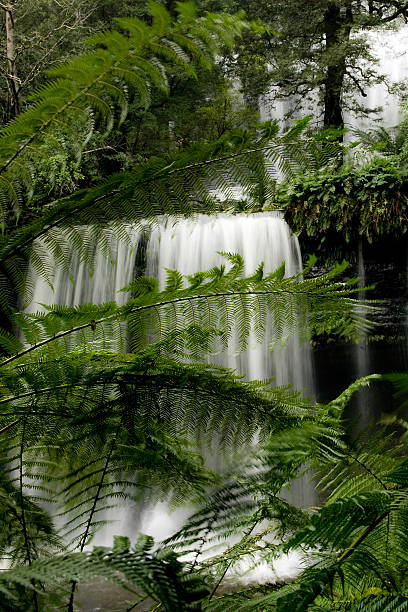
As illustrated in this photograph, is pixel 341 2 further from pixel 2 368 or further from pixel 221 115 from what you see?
pixel 2 368

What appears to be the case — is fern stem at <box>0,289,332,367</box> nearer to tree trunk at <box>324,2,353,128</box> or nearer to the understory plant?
the understory plant

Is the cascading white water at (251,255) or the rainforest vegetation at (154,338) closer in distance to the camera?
the rainforest vegetation at (154,338)

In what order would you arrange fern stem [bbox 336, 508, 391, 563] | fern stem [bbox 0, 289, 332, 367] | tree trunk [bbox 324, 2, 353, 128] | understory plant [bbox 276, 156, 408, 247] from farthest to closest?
tree trunk [bbox 324, 2, 353, 128]
understory plant [bbox 276, 156, 408, 247]
fern stem [bbox 0, 289, 332, 367]
fern stem [bbox 336, 508, 391, 563]

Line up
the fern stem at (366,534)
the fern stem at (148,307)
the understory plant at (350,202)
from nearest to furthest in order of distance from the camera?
the fern stem at (366,534) → the fern stem at (148,307) → the understory plant at (350,202)

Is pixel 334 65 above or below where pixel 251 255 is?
above

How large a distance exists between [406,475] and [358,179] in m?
6.86

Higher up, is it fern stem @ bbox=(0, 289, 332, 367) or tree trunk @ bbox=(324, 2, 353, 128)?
tree trunk @ bbox=(324, 2, 353, 128)

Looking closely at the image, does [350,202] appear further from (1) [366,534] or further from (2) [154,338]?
(1) [366,534]

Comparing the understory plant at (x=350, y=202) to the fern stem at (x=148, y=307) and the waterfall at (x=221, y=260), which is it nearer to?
the waterfall at (x=221, y=260)

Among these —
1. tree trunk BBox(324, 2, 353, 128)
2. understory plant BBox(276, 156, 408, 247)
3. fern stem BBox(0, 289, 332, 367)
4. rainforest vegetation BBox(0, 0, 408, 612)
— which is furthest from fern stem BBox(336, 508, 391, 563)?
tree trunk BBox(324, 2, 353, 128)

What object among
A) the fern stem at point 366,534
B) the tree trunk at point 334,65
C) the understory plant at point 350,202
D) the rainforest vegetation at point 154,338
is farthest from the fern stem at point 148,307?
the tree trunk at point 334,65

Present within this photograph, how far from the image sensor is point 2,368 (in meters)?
1.24

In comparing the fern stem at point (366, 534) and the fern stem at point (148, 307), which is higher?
the fern stem at point (148, 307)

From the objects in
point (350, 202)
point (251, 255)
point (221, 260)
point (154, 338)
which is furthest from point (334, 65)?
point (154, 338)
